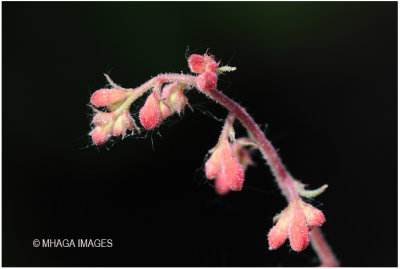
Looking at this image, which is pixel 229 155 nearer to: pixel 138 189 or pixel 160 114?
pixel 160 114

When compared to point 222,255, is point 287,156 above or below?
above

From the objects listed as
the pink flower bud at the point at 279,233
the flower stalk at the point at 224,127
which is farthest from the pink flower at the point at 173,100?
the pink flower bud at the point at 279,233

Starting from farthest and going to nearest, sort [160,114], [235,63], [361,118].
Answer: [361,118]
[235,63]
[160,114]

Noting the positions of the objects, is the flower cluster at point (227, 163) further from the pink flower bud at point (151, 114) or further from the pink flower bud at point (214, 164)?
the pink flower bud at point (151, 114)

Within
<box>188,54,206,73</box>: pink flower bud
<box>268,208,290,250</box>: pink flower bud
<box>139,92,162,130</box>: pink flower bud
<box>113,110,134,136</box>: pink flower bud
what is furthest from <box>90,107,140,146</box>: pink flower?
<box>268,208,290,250</box>: pink flower bud

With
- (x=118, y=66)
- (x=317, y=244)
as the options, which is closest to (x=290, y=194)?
(x=317, y=244)

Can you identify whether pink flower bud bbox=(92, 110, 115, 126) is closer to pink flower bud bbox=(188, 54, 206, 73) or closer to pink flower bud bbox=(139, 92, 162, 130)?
pink flower bud bbox=(139, 92, 162, 130)

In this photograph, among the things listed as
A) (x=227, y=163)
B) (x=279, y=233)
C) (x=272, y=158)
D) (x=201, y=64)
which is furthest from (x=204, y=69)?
(x=279, y=233)

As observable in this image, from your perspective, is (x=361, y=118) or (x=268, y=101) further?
(x=361, y=118)
